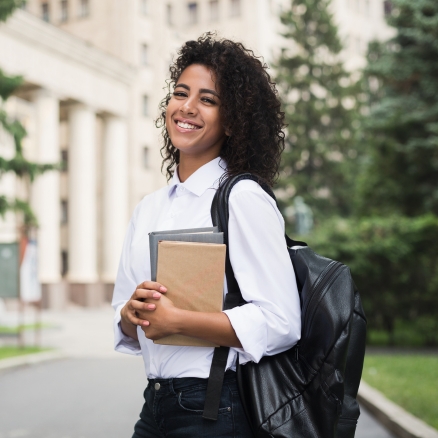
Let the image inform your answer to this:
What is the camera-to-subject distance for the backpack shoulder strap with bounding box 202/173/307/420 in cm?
233

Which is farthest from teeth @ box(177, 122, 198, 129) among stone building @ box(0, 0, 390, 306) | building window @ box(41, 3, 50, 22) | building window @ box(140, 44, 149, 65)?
building window @ box(41, 3, 50, 22)

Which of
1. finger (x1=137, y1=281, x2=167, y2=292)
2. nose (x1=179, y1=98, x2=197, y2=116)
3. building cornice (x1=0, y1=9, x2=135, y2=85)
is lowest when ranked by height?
finger (x1=137, y1=281, x2=167, y2=292)

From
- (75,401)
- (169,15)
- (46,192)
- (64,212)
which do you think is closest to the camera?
(75,401)

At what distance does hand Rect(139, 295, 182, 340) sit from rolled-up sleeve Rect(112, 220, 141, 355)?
1.40 feet

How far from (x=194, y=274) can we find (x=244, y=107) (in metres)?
0.62

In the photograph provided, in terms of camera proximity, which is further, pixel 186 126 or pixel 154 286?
pixel 186 126

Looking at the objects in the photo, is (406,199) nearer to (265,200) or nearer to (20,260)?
(20,260)

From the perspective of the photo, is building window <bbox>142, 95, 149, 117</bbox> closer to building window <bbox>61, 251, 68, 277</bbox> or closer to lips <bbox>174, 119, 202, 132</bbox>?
building window <bbox>61, 251, 68, 277</bbox>

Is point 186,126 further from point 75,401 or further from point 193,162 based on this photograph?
point 75,401

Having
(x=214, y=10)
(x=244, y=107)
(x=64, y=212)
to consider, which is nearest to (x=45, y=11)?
(x=214, y=10)

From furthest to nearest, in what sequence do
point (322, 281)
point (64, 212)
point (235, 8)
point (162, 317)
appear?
point (235, 8) < point (64, 212) < point (322, 281) < point (162, 317)

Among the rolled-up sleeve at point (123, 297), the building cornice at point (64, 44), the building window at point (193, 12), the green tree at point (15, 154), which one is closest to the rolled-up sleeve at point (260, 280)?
the rolled-up sleeve at point (123, 297)

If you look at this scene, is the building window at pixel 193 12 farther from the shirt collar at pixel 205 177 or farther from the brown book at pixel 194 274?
the brown book at pixel 194 274

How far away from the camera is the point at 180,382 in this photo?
94.9 inches
